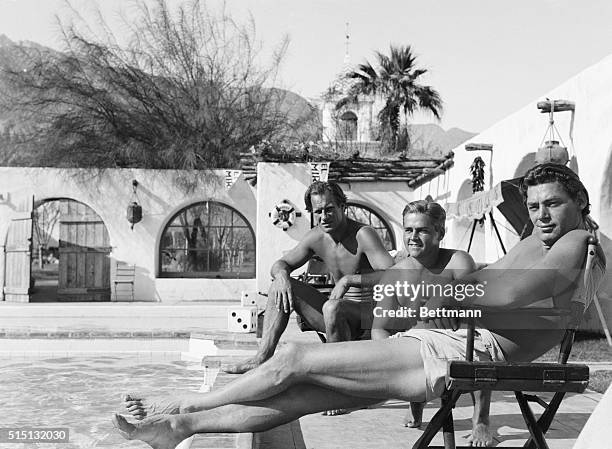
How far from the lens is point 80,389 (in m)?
7.25

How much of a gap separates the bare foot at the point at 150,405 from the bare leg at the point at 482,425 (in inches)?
62.2

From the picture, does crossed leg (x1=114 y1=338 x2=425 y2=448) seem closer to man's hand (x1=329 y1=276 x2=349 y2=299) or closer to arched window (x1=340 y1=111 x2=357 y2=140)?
man's hand (x1=329 y1=276 x2=349 y2=299)

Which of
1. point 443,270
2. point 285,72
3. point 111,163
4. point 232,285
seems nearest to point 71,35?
point 111,163

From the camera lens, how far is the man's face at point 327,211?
436 cm

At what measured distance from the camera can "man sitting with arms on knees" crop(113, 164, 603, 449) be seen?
7.57 ft

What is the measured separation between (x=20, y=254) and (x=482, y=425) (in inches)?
570

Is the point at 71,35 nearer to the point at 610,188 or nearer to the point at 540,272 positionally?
the point at 610,188

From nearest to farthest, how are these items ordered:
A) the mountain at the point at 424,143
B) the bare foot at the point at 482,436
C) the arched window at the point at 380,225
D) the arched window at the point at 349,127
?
the bare foot at the point at 482,436, the arched window at the point at 380,225, the mountain at the point at 424,143, the arched window at the point at 349,127

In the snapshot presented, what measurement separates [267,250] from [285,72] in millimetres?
8391

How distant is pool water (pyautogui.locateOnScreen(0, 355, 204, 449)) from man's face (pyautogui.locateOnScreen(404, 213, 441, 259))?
223 cm

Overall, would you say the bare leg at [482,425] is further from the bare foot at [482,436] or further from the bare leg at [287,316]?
the bare leg at [287,316]

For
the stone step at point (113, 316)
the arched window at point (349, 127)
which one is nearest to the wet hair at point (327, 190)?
the stone step at point (113, 316)

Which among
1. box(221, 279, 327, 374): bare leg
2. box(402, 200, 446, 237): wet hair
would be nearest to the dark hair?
box(402, 200, 446, 237): wet hair

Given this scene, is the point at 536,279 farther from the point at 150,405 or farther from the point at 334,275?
the point at 334,275
